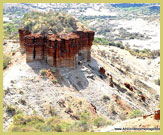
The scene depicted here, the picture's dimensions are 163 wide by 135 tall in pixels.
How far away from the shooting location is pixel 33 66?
126 feet

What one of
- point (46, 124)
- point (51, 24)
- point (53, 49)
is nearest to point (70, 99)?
point (53, 49)

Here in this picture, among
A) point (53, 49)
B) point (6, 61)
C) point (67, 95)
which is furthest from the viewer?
point (6, 61)

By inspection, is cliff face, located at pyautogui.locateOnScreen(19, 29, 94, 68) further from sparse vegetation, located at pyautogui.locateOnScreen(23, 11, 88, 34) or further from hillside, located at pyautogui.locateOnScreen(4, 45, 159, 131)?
sparse vegetation, located at pyautogui.locateOnScreen(23, 11, 88, 34)

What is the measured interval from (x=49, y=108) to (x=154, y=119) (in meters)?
Result: 12.3

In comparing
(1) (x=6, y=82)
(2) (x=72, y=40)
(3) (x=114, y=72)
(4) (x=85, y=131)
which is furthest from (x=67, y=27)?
(4) (x=85, y=131)

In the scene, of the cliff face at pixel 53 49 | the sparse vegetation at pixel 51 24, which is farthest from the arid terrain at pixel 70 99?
the sparse vegetation at pixel 51 24

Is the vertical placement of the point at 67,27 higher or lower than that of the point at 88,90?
higher

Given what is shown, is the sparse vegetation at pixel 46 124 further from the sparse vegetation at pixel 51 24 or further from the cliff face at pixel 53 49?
the sparse vegetation at pixel 51 24

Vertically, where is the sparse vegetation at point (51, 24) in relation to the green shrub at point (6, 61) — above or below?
above

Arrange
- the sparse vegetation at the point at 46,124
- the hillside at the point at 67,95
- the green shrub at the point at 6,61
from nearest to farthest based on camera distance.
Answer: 1. the sparse vegetation at the point at 46,124
2. the hillside at the point at 67,95
3. the green shrub at the point at 6,61

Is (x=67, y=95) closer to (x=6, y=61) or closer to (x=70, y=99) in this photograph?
(x=70, y=99)

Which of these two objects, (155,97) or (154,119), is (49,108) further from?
(155,97)

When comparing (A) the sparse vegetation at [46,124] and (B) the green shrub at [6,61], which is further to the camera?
(B) the green shrub at [6,61]

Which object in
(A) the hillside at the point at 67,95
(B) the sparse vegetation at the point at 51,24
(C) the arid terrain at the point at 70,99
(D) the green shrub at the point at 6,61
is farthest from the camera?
(B) the sparse vegetation at the point at 51,24
